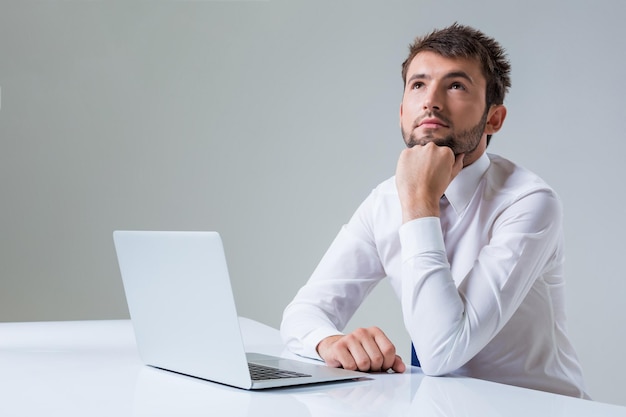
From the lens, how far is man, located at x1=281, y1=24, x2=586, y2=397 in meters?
1.44

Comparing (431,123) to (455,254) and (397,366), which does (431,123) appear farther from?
(397,366)

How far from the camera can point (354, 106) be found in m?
4.34

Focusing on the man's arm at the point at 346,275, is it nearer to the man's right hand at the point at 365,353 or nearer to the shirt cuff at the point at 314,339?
the shirt cuff at the point at 314,339

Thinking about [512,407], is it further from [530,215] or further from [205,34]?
[205,34]

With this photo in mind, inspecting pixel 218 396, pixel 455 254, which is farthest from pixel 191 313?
pixel 455 254

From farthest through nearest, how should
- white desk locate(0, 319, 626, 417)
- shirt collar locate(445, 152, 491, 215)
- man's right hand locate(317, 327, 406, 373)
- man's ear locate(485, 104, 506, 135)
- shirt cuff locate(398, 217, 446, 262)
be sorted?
man's ear locate(485, 104, 506, 135)
shirt collar locate(445, 152, 491, 215)
shirt cuff locate(398, 217, 446, 262)
man's right hand locate(317, 327, 406, 373)
white desk locate(0, 319, 626, 417)

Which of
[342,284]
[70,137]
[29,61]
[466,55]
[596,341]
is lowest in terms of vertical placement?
[596,341]

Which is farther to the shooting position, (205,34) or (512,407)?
(205,34)

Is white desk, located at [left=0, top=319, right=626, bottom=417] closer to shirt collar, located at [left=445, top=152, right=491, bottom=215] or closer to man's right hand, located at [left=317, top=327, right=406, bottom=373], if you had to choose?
man's right hand, located at [left=317, top=327, right=406, bottom=373]

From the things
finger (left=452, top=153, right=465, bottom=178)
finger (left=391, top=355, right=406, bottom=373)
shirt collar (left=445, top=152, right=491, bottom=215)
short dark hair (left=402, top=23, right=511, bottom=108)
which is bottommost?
finger (left=391, top=355, right=406, bottom=373)

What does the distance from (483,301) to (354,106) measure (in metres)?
2.98

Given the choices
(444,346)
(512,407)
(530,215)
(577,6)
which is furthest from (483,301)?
(577,6)

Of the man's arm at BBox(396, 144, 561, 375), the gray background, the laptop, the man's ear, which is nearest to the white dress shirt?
the man's arm at BBox(396, 144, 561, 375)

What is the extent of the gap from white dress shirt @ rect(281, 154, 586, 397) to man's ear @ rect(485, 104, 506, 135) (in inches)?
4.4
